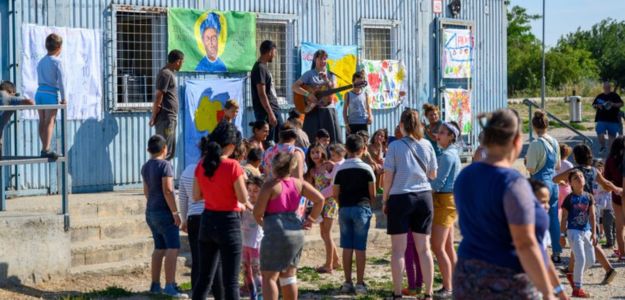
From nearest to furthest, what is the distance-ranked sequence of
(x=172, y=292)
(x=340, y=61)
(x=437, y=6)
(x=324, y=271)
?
1. (x=172, y=292)
2. (x=324, y=271)
3. (x=340, y=61)
4. (x=437, y=6)

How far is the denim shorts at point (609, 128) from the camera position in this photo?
23.9 meters

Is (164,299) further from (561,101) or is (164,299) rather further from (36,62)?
(561,101)

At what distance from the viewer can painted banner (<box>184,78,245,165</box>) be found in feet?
51.8

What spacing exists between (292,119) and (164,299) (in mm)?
3308

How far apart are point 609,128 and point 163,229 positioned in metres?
15.0

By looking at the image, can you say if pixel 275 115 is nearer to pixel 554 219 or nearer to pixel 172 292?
pixel 554 219

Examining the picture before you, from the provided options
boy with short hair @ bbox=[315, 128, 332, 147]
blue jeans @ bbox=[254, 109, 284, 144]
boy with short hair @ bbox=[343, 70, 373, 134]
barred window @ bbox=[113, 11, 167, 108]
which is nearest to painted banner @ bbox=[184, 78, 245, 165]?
barred window @ bbox=[113, 11, 167, 108]

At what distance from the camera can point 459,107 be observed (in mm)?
20875

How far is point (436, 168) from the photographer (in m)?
11.1

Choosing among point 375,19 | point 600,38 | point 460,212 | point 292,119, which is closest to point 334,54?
point 375,19

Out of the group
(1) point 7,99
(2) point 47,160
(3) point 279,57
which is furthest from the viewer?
(3) point 279,57

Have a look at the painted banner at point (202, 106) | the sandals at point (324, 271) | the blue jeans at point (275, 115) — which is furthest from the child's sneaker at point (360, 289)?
the painted banner at point (202, 106)

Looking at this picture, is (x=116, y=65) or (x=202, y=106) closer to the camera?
(x=116, y=65)

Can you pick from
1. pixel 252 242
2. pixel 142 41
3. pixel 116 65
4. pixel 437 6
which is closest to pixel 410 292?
pixel 252 242
